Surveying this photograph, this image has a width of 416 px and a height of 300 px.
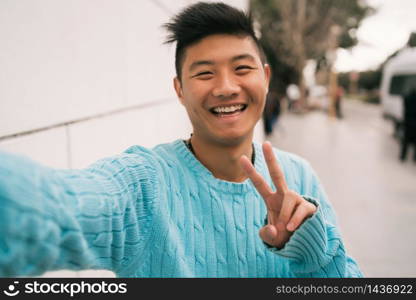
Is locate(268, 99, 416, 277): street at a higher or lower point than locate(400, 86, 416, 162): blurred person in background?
lower

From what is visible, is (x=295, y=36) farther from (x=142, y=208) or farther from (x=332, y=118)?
(x=142, y=208)

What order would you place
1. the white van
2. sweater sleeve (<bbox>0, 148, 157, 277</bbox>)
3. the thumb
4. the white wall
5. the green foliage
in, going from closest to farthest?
1. sweater sleeve (<bbox>0, 148, 157, 277</bbox>)
2. the thumb
3. the white wall
4. the white van
5. the green foliage

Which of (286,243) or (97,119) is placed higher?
(97,119)

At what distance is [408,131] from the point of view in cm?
781

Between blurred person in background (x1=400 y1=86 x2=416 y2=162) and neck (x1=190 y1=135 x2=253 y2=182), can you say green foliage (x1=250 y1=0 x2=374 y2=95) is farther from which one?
neck (x1=190 y1=135 x2=253 y2=182)

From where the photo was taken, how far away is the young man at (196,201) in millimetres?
775

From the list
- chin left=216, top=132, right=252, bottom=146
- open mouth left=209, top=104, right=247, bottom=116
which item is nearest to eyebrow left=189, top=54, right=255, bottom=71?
open mouth left=209, top=104, right=247, bottom=116

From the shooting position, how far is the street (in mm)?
3928

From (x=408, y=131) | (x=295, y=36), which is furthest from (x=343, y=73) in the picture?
(x=408, y=131)

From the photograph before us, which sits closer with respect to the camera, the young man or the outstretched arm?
the young man

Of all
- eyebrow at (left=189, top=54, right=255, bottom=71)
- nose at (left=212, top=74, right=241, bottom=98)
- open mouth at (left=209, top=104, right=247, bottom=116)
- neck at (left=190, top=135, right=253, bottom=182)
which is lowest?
neck at (left=190, top=135, right=253, bottom=182)

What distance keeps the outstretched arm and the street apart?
8.55 feet

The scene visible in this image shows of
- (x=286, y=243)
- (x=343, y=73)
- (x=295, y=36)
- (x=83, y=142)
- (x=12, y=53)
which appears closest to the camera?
(x=286, y=243)

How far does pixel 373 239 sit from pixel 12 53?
4179 mm
